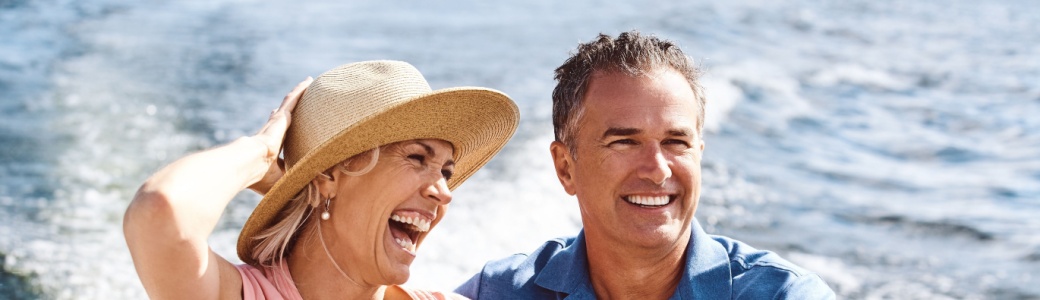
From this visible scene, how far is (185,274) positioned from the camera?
2.79m

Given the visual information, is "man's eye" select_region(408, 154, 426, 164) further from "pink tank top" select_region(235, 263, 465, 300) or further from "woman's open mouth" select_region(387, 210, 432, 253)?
"pink tank top" select_region(235, 263, 465, 300)

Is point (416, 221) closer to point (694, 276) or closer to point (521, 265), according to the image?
point (521, 265)

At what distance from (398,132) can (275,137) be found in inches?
13.2

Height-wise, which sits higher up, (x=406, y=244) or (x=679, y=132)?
(x=679, y=132)

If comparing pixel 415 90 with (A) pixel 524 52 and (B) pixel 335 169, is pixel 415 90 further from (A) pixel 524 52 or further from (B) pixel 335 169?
(A) pixel 524 52

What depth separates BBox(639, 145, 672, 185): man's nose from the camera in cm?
356

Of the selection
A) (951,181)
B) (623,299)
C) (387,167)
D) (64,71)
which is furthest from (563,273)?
(64,71)

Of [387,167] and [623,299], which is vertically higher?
[387,167]

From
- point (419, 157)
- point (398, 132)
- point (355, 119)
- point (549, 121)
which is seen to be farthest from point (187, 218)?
point (549, 121)

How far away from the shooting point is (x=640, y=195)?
3.63 meters

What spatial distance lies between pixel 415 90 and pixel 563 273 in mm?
841

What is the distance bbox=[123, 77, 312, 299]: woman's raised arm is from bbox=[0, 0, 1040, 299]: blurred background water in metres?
3.80

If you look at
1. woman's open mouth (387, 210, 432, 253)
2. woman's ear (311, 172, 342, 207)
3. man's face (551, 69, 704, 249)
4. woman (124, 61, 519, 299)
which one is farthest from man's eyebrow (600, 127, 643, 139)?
woman's ear (311, 172, 342, 207)

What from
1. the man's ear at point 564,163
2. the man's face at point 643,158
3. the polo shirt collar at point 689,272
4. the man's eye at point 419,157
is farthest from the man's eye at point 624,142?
the man's eye at point 419,157
